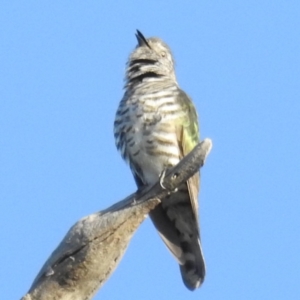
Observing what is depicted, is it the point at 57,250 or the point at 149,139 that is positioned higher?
the point at 149,139

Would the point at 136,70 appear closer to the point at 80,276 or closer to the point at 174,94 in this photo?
the point at 174,94

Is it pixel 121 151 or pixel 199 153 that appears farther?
pixel 121 151

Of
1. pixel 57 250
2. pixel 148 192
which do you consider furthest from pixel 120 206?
pixel 57 250

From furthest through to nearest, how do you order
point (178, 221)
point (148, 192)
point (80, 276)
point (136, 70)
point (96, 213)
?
point (136, 70) → point (178, 221) → point (148, 192) → point (96, 213) → point (80, 276)

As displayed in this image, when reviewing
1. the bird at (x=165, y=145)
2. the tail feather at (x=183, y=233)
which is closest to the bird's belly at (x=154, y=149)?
the bird at (x=165, y=145)

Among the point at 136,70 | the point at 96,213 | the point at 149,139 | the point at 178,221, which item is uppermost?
the point at 136,70

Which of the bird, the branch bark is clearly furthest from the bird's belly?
the branch bark

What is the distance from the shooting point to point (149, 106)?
21.7ft

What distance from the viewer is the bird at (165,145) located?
642 centimetres

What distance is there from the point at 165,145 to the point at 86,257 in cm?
232

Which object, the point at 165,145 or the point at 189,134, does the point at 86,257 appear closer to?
the point at 165,145

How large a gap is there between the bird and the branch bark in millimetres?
1696

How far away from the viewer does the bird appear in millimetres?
6418

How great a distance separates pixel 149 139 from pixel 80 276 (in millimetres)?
2350
